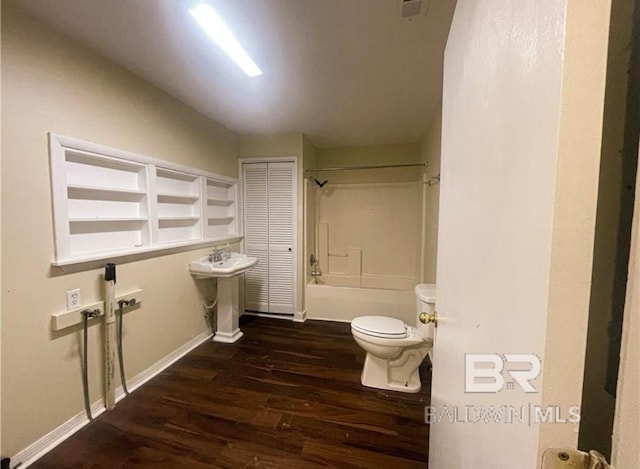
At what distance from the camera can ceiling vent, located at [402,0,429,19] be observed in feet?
3.94

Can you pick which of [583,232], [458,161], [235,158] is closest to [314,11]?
[458,161]

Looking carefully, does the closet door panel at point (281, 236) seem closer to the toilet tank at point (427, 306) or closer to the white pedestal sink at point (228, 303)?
the white pedestal sink at point (228, 303)

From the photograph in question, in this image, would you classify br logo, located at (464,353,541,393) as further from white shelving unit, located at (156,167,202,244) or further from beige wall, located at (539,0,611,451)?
white shelving unit, located at (156,167,202,244)

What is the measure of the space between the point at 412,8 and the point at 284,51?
74 centimetres

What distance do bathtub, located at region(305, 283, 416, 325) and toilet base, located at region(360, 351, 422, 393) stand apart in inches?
37.5

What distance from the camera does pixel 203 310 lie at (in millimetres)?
2645

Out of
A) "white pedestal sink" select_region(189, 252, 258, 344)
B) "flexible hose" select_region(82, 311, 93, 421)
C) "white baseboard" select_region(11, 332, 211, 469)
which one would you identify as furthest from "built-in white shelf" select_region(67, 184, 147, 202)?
"white baseboard" select_region(11, 332, 211, 469)

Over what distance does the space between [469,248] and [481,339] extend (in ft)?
0.71

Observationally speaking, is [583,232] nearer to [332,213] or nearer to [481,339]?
[481,339]

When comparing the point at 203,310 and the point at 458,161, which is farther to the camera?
the point at 203,310

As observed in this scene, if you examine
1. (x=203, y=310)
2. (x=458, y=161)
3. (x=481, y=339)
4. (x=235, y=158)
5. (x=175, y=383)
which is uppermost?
(x=235, y=158)

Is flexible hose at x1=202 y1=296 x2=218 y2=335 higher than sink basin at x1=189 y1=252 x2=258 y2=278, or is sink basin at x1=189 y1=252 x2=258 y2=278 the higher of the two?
sink basin at x1=189 y1=252 x2=258 y2=278

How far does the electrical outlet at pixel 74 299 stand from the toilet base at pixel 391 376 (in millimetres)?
1952

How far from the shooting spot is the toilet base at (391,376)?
76.5 inches
